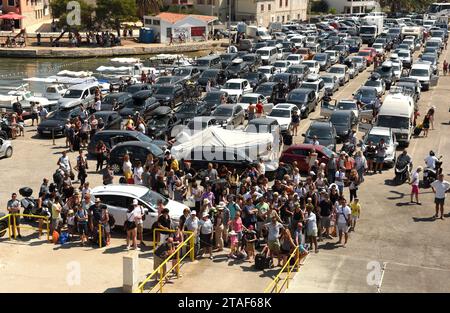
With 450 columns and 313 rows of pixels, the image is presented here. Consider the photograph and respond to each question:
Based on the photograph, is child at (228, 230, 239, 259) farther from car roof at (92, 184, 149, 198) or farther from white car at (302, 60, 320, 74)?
white car at (302, 60, 320, 74)

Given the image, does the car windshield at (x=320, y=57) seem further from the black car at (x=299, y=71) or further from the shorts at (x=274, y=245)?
the shorts at (x=274, y=245)

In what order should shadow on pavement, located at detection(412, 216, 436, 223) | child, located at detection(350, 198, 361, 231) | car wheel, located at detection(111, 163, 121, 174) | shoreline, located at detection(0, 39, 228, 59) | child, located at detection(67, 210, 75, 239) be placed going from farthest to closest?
shoreline, located at detection(0, 39, 228, 59) → car wheel, located at detection(111, 163, 121, 174) → shadow on pavement, located at detection(412, 216, 436, 223) → child, located at detection(350, 198, 361, 231) → child, located at detection(67, 210, 75, 239)

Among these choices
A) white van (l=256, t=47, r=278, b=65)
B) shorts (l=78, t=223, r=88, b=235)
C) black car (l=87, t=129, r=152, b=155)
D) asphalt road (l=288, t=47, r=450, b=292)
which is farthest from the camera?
white van (l=256, t=47, r=278, b=65)

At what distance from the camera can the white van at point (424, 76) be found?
47275 mm

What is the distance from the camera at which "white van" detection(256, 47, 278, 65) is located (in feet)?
183

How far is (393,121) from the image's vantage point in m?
31.9

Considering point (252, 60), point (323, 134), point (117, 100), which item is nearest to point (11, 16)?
point (252, 60)

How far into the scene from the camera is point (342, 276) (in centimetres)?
1739

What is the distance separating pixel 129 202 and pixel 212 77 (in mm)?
26689

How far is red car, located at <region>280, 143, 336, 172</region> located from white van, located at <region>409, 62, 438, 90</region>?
22884 millimetres

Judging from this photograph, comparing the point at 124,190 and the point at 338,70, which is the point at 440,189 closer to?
the point at 124,190

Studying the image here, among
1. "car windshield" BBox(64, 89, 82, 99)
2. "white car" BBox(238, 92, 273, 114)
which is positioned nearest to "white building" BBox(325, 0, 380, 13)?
"white car" BBox(238, 92, 273, 114)
